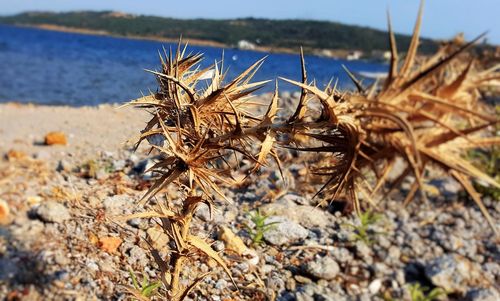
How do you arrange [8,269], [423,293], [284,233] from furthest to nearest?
[423,293] → [8,269] → [284,233]

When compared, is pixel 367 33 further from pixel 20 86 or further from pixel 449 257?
pixel 20 86

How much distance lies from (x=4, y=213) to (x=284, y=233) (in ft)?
4.11

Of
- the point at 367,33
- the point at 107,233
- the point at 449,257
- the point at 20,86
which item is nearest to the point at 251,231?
the point at 107,233

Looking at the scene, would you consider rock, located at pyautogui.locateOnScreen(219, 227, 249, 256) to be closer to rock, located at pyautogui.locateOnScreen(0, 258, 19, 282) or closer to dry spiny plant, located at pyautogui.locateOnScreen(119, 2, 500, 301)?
dry spiny plant, located at pyautogui.locateOnScreen(119, 2, 500, 301)

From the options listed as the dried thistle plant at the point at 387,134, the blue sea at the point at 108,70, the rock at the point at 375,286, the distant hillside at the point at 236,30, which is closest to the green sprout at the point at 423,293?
the rock at the point at 375,286

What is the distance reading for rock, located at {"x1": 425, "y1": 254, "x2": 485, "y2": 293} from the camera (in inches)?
106

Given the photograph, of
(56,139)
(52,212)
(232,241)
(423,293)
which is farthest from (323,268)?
(56,139)

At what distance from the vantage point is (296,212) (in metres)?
1.37

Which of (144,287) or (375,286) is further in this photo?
(375,286)

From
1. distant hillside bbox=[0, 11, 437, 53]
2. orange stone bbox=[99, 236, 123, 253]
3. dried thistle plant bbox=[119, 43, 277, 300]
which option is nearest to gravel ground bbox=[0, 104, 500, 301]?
orange stone bbox=[99, 236, 123, 253]

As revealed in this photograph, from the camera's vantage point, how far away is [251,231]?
121 centimetres

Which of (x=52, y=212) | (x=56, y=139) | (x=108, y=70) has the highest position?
(x=108, y=70)

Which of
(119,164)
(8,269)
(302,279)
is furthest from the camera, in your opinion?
(119,164)

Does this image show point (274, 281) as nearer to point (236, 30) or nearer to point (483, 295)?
point (236, 30)
